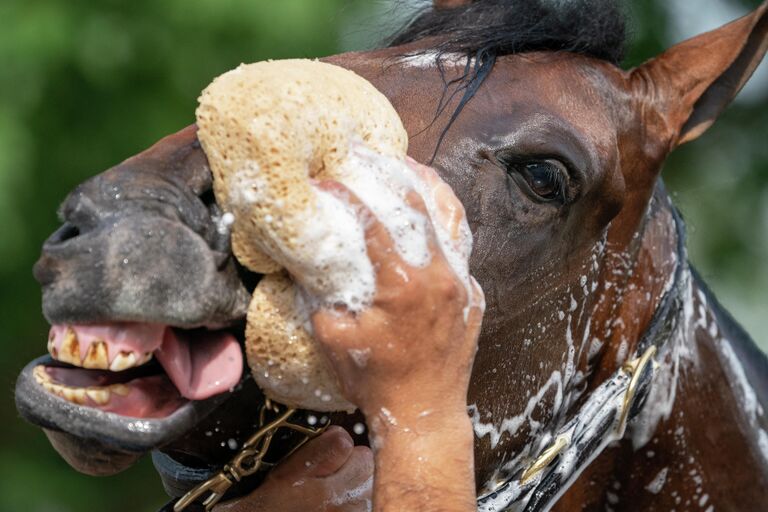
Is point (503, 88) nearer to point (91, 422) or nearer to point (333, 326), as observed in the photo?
point (333, 326)

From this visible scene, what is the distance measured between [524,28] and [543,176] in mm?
464

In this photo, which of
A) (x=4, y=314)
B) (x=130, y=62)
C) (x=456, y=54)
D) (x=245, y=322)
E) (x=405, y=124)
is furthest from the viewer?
(x=4, y=314)

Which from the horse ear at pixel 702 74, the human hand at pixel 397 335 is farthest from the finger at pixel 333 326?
the horse ear at pixel 702 74

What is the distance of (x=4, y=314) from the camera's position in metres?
6.69

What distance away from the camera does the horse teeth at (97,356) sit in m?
1.80

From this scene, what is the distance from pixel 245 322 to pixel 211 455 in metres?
0.35

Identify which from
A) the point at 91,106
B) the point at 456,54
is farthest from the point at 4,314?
the point at 456,54

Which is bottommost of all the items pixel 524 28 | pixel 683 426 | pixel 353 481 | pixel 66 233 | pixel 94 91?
pixel 94 91

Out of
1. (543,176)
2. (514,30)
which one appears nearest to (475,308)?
(543,176)

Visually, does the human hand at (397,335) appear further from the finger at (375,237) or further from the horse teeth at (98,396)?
the horse teeth at (98,396)

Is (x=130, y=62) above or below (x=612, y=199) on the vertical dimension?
below

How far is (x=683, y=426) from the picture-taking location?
2.82 meters

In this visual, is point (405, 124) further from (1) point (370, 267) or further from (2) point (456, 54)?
(1) point (370, 267)

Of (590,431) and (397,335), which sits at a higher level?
(397,335)
